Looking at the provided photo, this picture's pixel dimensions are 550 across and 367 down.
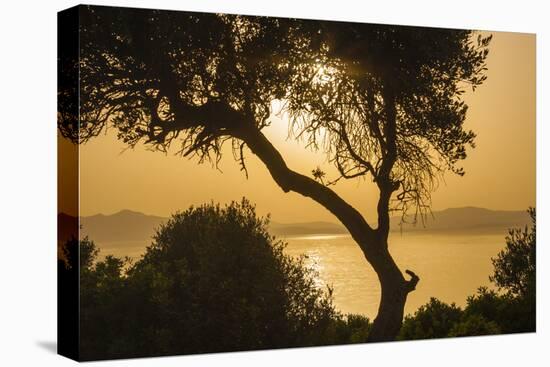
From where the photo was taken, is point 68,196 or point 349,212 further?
point 349,212

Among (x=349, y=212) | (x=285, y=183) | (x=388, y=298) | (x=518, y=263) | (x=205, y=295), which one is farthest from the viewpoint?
(x=518, y=263)

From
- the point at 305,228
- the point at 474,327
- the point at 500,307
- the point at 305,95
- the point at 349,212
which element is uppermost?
the point at 305,95

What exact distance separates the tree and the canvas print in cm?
2

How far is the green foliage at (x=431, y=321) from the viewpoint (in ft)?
44.5

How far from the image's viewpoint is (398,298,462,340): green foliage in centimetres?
1357

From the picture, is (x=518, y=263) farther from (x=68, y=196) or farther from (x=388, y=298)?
(x=68, y=196)

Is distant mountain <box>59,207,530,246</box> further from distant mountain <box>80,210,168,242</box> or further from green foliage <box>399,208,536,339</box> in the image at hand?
green foliage <box>399,208,536,339</box>

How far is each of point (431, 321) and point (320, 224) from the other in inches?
Answer: 69.7

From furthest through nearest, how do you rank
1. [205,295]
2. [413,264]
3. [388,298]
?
1. [413,264]
2. [388,298]
3. [205,295]

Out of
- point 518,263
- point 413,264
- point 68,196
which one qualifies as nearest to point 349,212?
point 413,264

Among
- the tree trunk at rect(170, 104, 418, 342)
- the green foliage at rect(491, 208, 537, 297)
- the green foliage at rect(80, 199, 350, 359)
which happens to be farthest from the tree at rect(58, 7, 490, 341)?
the green foliage at rect(491, 208, 537, 297)

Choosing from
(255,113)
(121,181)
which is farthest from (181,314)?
(255,113)

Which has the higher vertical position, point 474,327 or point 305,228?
point 305,228

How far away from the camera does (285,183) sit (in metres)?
12.9
